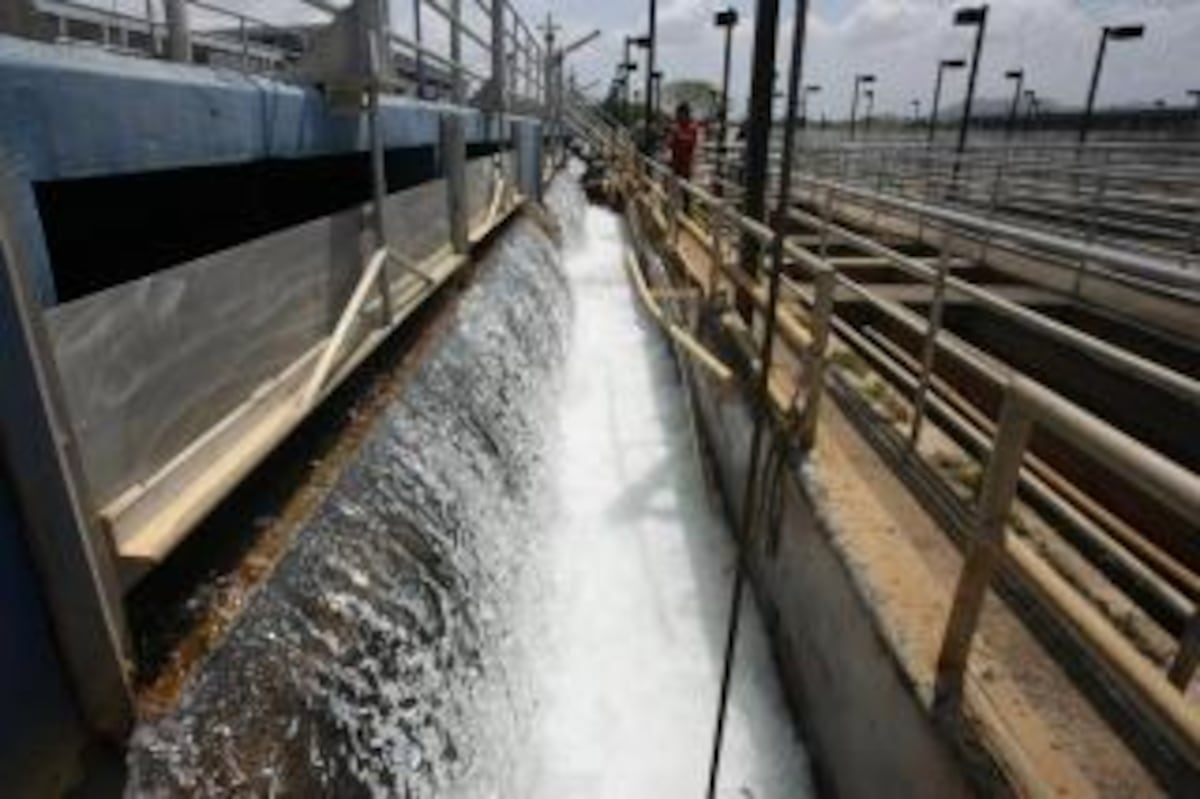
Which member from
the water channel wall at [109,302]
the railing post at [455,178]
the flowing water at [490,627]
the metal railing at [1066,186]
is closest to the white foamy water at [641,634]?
the flowing water at [490,627]

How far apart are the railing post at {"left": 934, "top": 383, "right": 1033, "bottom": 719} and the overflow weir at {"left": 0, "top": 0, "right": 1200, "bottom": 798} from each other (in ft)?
0.05

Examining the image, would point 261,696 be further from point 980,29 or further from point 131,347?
point 980,29

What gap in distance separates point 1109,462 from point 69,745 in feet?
8.98

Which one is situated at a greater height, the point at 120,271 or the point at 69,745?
the point at 120,271

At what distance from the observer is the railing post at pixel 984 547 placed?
248cm

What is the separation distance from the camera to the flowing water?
283 centimetres

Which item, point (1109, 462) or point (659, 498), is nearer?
point (1109, 462)

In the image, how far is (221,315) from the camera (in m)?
3.50

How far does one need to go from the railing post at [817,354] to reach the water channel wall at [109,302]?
2.56m

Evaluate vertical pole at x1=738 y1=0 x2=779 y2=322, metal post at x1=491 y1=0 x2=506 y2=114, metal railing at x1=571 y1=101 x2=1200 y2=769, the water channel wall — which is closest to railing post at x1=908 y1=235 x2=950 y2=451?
metal railing at x1=571 y1=101 x2=1200 y2=769

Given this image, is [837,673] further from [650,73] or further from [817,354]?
[650,73]

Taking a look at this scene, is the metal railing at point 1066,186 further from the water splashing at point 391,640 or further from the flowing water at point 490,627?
the water splashing at point 391,640

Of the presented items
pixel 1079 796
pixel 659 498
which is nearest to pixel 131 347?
pixel 1079 796

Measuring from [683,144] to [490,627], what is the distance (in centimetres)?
1103
